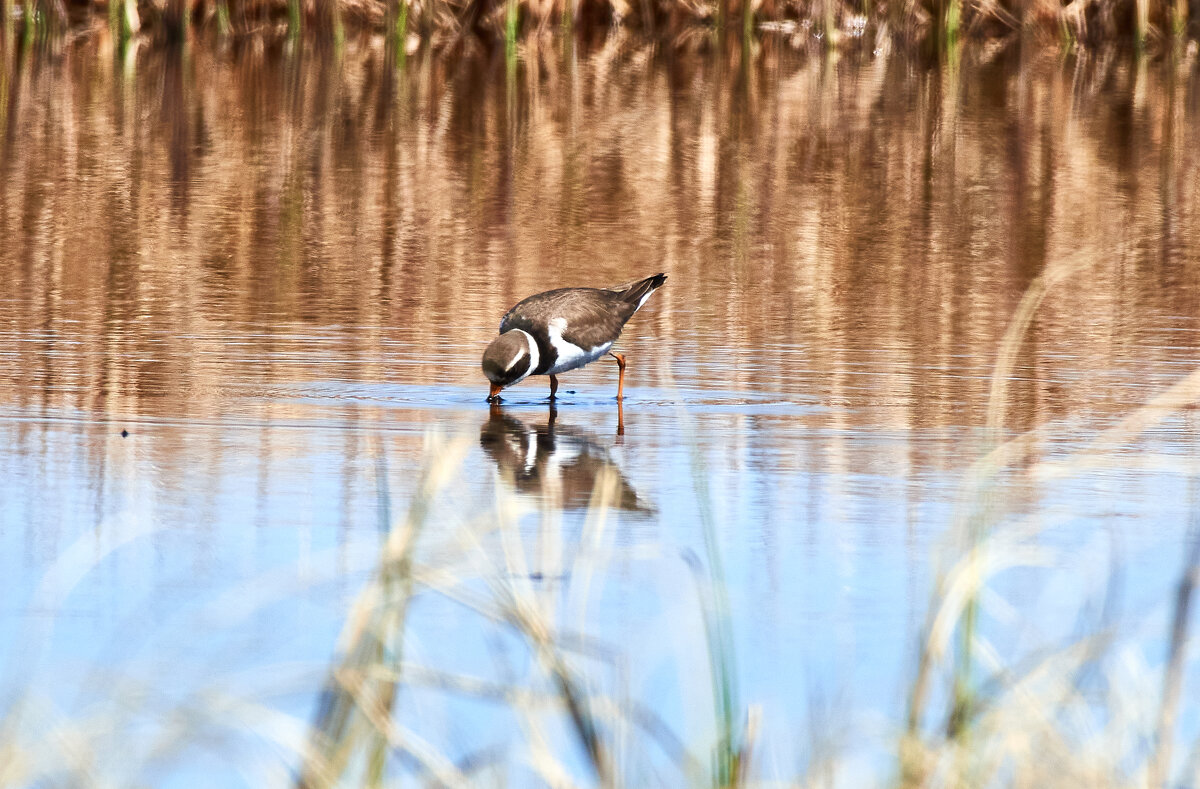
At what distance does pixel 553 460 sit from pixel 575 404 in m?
1.40

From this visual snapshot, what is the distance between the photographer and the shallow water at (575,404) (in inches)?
179

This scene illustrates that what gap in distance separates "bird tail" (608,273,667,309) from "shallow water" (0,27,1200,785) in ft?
1.20

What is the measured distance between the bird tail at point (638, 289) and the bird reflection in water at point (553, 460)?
41.3 inches

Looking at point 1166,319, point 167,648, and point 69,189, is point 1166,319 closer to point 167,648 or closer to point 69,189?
point 167,648

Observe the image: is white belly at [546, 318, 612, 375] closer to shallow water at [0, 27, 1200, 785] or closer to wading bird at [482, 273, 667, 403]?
wading bird at [482, 273, 667, 403]

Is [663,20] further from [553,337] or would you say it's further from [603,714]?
[603,714]

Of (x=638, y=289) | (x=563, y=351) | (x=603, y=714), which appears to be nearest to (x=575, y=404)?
(x=563, y=351)

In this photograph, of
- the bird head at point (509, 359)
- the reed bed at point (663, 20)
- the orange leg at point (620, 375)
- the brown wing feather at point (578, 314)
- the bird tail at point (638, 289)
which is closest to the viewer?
the bird head at point (509, 359)

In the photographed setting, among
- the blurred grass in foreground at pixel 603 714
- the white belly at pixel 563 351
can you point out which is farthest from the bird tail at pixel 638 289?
the blurred grass in foreground at pixel 603 714

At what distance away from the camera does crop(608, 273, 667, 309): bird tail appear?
9344mm

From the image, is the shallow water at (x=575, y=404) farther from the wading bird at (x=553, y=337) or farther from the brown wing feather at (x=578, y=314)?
the brown wing feather at (x=578, y=314)

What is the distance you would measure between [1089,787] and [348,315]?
7582mm

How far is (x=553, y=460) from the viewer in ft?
24.0

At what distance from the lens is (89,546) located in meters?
5.59
